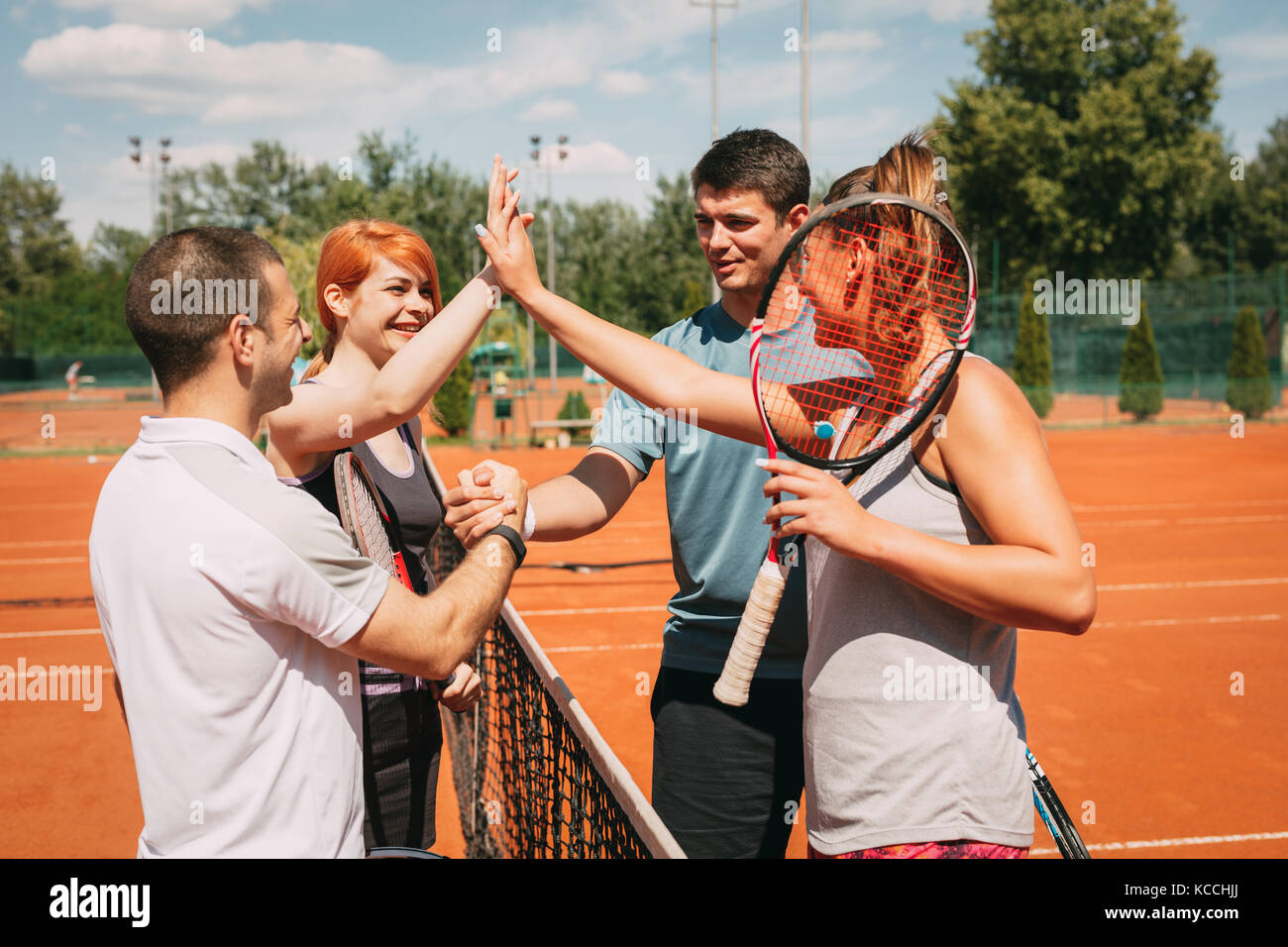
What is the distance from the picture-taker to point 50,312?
34.2 meters

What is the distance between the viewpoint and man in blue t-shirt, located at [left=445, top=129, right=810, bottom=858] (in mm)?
2613

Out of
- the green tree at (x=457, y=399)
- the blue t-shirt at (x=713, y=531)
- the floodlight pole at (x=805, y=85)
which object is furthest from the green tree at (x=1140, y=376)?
the blue t-shirt at (x=713, y=531)

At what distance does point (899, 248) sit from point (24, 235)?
66.6 metres

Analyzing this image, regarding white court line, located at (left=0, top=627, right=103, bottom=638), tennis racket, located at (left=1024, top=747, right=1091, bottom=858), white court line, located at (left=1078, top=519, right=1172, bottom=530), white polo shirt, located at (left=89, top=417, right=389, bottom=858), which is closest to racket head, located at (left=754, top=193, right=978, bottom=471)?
tennis racket, located at (left=1024, top=747, right=1091, bottom=858)

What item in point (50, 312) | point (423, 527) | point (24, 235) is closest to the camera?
point (423, 527)

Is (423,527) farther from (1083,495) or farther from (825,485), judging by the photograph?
(1083,495)

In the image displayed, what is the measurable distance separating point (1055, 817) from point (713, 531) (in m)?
1.08

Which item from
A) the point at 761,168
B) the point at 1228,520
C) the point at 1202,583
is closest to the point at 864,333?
the point at 761,168

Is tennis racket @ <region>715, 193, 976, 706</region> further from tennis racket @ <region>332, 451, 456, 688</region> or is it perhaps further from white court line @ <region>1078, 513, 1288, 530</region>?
white court line @ <region>1078, 513, 1288, 530</region>

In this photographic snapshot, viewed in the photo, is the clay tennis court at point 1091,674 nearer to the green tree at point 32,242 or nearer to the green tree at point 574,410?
the green tree at point 574,410

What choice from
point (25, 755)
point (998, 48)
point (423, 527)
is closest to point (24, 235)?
point (998, 48)

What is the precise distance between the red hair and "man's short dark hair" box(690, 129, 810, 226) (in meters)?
0.79

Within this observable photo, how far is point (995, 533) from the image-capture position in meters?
1.64

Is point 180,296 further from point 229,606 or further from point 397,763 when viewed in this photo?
point 397,763
